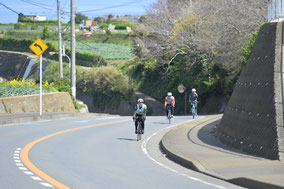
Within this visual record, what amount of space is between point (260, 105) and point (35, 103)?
67.6 feet

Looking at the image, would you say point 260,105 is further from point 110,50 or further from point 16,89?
point 110,50

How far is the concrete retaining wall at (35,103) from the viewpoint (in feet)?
95.5

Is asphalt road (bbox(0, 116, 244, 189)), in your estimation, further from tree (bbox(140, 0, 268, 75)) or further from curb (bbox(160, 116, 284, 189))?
tree (bbox(140, 0, 268, 75))

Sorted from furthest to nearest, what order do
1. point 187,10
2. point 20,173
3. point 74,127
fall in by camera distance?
point 187,10 < point 74,127 < point 20,173

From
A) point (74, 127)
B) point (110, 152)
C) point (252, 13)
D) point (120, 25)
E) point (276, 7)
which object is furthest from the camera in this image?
point (120, 25)

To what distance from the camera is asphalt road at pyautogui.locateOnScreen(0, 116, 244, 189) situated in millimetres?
9719

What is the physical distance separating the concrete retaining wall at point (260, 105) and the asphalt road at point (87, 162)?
8.19 ft

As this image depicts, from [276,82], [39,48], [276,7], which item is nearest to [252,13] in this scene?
[39,48]

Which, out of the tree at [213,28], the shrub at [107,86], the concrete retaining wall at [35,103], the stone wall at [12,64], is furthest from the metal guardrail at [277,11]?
the stone wall at [12,64]

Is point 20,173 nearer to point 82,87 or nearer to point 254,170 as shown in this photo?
point 254,170

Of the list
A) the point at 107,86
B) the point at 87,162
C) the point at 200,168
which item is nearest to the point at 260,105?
the point at 200,168

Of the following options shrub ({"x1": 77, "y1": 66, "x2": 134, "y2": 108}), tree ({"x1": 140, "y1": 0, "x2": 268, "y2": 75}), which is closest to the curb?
tree ({"x1": 140, "y1": 0, "x2": 268, "y2": 75})

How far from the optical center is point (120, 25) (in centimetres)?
13988

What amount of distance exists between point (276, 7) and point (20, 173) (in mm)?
10691
